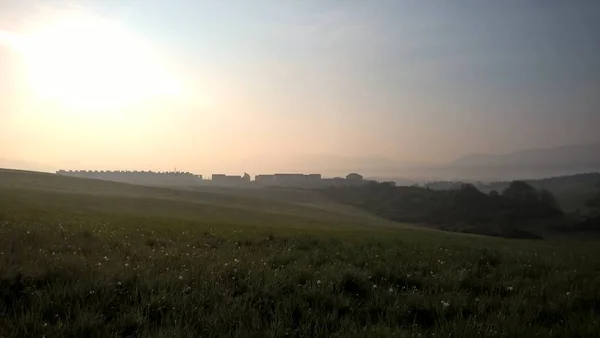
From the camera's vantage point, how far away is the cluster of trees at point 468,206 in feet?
353

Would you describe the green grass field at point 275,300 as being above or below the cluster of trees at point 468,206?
above

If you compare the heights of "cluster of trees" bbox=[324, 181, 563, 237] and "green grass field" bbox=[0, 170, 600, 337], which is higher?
"green grass field" bbox=[0, 170, 600, 337]

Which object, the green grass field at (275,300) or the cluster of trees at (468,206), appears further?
the cluster of trees at (468,206)

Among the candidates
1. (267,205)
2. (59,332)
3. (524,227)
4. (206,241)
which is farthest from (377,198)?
(59,332)

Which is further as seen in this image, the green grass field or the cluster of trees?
the cluster of trees

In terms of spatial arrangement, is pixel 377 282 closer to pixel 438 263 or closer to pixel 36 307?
pixel 438 263

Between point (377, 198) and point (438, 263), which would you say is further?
point (377, 198)

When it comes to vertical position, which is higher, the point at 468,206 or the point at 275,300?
the point at 275,300

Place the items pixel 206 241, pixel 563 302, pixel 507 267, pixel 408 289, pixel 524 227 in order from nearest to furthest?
1. pixel 563 302
2. pixel 408 289
3. pixel 507 267
4. pixel 206 241
5. pixel 524 227

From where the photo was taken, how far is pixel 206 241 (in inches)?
608

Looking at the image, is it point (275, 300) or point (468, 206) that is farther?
point (468, 206)

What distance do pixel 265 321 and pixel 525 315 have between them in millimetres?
3772

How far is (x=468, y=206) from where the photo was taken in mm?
130000

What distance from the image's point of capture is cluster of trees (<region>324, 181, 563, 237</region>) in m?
108
